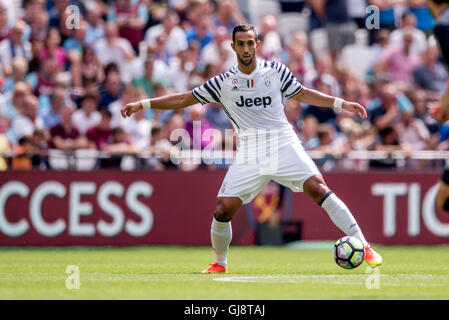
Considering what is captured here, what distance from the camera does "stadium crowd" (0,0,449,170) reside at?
59.4 feet

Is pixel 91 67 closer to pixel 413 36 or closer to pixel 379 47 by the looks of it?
pixel 379 47

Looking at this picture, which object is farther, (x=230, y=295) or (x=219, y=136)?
(x=219, y=136)

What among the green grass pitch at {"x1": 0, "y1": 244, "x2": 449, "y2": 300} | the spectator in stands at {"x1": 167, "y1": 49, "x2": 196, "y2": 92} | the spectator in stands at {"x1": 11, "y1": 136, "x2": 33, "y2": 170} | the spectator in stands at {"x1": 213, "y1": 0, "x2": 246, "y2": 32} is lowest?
the green grass pitch at {"x1": 0, "y1": 244, "x2": 449, "y2": 300}

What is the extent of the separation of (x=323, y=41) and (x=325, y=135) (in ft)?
13.4

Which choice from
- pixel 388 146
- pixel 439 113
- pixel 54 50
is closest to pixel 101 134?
pixel 54 50

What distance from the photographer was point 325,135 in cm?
1877

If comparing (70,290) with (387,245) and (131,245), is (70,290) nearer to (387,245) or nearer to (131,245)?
(131,245)

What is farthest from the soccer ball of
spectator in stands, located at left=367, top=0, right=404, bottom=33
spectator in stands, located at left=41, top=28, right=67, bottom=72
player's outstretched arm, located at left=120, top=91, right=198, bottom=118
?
spectator in stands, located at left=367, top=0, right=404, bottom=33

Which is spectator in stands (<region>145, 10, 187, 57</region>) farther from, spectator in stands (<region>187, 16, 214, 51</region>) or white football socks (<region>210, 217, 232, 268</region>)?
white football socks (<region>210, 217, 232, 268</region>)

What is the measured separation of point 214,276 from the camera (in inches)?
441

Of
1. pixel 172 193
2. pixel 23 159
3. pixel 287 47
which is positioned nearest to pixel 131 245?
pixel 172 193

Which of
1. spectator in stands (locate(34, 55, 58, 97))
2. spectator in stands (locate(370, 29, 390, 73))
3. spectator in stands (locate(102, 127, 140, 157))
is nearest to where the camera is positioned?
spectator in stands (locate(102, 127, 140, 157))

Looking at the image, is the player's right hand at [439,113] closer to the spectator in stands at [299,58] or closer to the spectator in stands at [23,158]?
the spectator in stands at [23,158]

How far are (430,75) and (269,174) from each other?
10.5m
